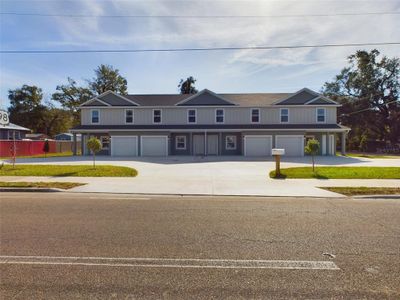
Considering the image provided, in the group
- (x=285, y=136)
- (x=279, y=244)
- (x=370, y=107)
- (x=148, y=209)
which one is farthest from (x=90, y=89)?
(x=279, y=244)

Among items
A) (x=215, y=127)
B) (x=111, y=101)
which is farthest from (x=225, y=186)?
(x=111, y=101)

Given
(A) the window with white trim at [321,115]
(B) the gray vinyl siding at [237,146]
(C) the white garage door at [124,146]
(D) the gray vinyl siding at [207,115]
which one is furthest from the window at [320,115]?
(C) the white garage door at [124,146]

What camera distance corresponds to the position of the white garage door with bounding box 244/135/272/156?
31312mm

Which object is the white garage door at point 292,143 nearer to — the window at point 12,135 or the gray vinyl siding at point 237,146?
the gray vinyl siding at point 237,146

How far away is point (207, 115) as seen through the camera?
33031 millimetres

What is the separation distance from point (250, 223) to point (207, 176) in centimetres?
887

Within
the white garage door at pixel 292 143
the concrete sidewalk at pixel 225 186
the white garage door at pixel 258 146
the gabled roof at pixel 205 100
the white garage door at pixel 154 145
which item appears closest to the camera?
the concrete sidewalk at pixel 225 186

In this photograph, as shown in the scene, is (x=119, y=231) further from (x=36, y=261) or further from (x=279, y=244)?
(x=279, y=244)

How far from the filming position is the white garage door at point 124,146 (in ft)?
104

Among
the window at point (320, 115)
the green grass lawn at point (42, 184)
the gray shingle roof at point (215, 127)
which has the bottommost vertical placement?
the green grass lawn at point (42, 184)

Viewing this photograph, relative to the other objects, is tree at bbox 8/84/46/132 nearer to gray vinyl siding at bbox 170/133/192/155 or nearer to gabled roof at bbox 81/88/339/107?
gabled roof at bbox 81/88/339/107

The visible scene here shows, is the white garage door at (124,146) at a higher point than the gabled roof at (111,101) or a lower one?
lower

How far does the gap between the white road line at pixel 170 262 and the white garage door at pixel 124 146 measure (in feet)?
90.3

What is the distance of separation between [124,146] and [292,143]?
17105mm
